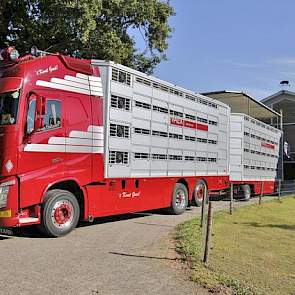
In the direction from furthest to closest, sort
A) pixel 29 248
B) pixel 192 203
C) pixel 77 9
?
pixel 192 203, pixel 77 9, pixel 29 248

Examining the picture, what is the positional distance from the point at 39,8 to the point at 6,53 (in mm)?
7524

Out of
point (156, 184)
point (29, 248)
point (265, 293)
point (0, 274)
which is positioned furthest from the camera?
point (156, 184)

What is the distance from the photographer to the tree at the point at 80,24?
16.7m

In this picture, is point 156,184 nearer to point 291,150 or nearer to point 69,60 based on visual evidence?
point 69,60

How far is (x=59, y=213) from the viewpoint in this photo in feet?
35.8

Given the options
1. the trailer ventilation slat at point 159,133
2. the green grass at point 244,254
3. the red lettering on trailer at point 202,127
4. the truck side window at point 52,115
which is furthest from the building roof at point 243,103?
the truck side window at point 52,115

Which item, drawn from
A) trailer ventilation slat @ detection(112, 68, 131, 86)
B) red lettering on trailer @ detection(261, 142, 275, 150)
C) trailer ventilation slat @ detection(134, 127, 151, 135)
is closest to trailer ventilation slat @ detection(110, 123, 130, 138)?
trailer ventilation slat @ detection(134, 127, 151, 135)

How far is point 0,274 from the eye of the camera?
7277 millimetres

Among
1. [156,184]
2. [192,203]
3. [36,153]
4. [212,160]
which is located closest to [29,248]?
[36,153]

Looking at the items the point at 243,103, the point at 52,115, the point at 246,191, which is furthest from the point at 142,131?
the point at 243,103

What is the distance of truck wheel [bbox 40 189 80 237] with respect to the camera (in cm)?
1058

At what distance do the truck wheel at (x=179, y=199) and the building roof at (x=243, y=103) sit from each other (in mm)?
8449

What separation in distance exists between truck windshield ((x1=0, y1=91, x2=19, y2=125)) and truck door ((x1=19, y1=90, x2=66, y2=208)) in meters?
0.23

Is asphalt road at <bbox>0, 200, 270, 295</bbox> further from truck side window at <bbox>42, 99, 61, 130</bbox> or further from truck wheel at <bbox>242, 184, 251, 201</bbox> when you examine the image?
truck wheel at <bbox>242, 184, 251, 201</bbox>
